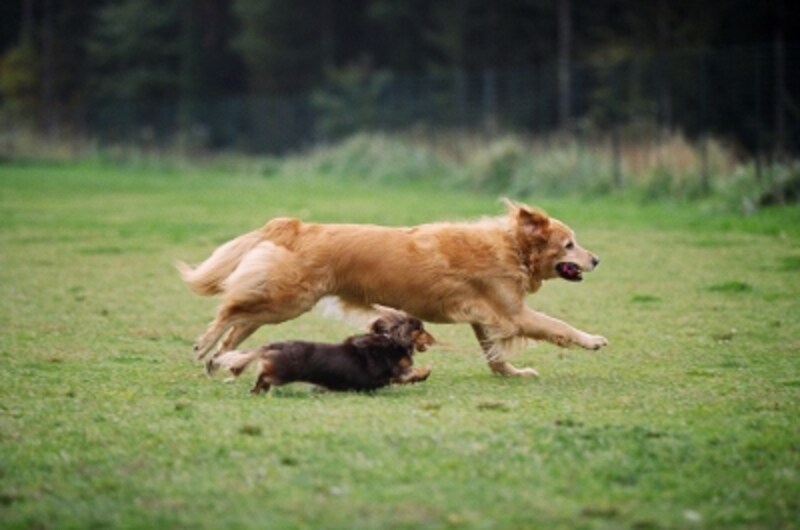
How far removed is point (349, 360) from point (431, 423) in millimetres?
1292

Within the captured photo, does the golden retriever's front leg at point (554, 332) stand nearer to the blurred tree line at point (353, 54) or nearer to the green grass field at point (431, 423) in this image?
the green grass field at point (431, 423)

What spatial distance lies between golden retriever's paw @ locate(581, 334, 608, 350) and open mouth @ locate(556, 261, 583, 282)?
66cm

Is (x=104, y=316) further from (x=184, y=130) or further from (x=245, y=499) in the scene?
(x=184, y=130)

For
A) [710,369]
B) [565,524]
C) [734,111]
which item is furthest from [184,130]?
[565,524]

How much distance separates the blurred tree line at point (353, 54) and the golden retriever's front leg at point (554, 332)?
1689 centimetres

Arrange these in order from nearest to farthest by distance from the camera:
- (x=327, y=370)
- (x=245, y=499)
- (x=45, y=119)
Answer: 1. (x=245, y=499)
2. (x=327, y=370)
3. (x=45, y=119)

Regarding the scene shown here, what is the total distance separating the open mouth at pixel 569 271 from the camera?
31.8ft

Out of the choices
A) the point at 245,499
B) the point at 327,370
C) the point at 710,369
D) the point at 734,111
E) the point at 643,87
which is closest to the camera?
the point at 245,499

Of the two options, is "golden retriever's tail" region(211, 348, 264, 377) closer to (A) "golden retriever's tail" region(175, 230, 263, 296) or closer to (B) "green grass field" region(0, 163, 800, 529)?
(B) "green grass field" region(0, 163, 800, 529)

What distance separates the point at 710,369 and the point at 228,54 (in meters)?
60.6

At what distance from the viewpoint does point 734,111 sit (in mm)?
25953

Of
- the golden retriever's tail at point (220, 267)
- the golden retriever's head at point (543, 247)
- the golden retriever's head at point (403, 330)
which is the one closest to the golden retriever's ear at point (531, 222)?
the golden retriever's head at point (543, 247)

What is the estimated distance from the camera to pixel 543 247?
9.63 metres

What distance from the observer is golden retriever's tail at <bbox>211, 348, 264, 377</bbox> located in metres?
8.38
